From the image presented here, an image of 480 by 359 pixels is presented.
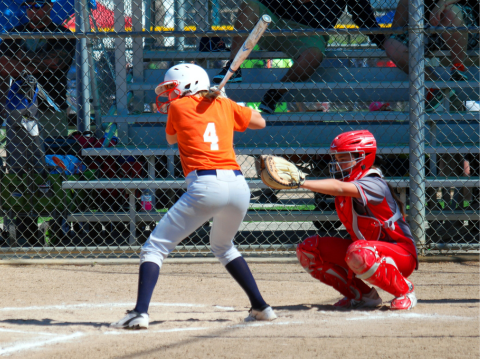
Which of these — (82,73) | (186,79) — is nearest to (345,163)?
(186,79)

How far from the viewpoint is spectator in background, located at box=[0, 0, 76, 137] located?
19.2ft

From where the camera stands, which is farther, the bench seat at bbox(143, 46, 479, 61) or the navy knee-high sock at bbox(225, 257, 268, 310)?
the bench seat at bbox(143, 46, 479, 61)

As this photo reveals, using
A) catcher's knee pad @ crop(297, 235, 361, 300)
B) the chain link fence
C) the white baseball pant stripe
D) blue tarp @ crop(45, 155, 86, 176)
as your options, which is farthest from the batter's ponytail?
blue tarp @ crop(45, 155, 86, 176)

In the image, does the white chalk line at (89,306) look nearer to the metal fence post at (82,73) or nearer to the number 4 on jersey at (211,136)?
the number 4 on jersey at (211,136)

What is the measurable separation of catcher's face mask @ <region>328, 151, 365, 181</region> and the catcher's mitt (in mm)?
571

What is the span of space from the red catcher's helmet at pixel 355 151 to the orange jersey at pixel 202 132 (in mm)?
663

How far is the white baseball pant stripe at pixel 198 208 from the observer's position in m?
2.82

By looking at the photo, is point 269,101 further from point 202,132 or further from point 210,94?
point 202,132

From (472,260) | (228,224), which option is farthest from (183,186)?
(472,260)

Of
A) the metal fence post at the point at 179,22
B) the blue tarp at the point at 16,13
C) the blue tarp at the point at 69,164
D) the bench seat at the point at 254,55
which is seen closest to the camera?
the blue tarp at the point at 69,164

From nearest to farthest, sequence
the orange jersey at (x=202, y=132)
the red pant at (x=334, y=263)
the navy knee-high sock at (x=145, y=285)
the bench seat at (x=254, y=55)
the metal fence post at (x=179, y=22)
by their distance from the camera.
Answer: the navy knee-high sock at (x=145, y=285), the orange jersey at (x=202, y=132), the red pant at (x=334, y=263), the bench seat at (x=254, y=55), the metal fence post at (x=179, y=22)

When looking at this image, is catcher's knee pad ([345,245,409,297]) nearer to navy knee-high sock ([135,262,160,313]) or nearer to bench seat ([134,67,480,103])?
navy knee-high sock ([135,262,160,313])

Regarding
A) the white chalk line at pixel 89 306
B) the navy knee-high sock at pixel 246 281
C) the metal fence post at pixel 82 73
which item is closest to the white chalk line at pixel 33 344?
the white chalk line at pixel 89 306

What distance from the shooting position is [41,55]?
19.5 ft
